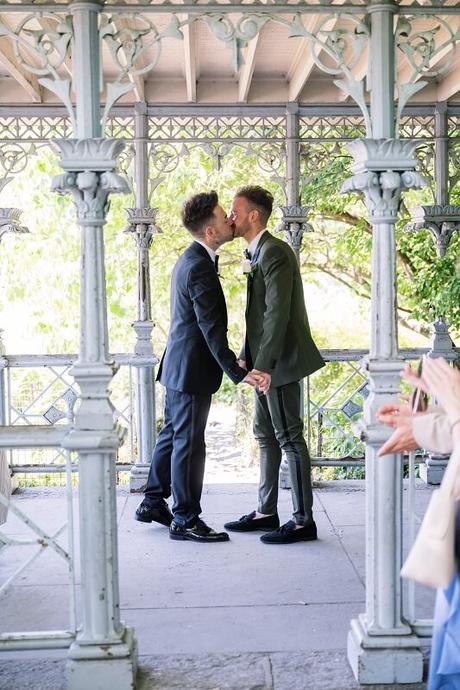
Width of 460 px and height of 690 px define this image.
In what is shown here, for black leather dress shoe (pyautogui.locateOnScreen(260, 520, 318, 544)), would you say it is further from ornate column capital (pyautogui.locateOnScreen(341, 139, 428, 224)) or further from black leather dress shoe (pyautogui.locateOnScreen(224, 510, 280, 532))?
ornate column capital (pyautogui.locateOnScreen(341, 139, 428, 224))

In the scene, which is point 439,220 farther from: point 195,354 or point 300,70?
point 195,354

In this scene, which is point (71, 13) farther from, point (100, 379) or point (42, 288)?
point (42, 288)

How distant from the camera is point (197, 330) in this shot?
532 cm

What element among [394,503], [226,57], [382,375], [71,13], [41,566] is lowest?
[41,566]

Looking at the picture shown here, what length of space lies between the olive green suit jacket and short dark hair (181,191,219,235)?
1.22ft

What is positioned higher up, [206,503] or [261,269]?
[261,269]

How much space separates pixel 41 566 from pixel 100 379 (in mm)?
2086

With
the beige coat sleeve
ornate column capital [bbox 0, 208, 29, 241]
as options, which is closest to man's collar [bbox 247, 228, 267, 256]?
the beige coat sleeve

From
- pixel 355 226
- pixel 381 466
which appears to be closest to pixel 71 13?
pixel 381 466

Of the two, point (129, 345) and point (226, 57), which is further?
point (129, 345)

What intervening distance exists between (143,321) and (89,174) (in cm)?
386

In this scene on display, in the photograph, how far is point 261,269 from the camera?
528 centimetres

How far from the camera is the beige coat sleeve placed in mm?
2783

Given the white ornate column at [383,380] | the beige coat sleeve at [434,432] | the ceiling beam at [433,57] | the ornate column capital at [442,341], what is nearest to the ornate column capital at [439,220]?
the ornate column capital at [442,341]
